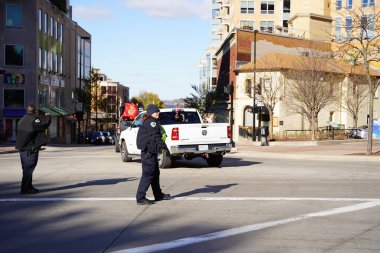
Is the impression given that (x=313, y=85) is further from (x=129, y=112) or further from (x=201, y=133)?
(x=201, y=133)

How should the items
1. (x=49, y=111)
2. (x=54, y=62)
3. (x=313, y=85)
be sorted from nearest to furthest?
(x=313, y=85) < (x=49, y=111) < (x=54, y=62)

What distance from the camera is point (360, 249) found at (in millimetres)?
6801

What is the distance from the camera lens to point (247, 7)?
7912 centimetres

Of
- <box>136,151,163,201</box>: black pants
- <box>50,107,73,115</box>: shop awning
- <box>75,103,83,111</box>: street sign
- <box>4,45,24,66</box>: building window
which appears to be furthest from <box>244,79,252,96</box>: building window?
<box>136,151,163,201</box>: black pants

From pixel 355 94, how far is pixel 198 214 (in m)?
45.4

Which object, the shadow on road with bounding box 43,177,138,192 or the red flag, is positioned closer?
the shadow on road with bounding box 43,177,138,192

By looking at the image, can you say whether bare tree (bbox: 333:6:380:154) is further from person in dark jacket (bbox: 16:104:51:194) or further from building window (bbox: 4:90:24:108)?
building window (bbox: 4:90:24:108)

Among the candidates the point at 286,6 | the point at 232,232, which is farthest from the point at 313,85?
the point at 286,6

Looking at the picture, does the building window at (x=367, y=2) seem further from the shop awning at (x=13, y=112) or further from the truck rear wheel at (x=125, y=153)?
the truck rear wheel at (x=125, y=153)

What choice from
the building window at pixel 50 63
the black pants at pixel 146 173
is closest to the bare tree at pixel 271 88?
the building window at pixel 50 63

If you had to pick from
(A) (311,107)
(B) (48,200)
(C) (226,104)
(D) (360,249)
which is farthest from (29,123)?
(C) (226,104)

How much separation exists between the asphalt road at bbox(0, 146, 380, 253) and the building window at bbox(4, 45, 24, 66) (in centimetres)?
3402

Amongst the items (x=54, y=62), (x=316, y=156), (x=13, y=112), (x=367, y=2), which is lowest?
(x=316, y=156)

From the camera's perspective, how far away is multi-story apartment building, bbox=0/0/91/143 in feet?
155
